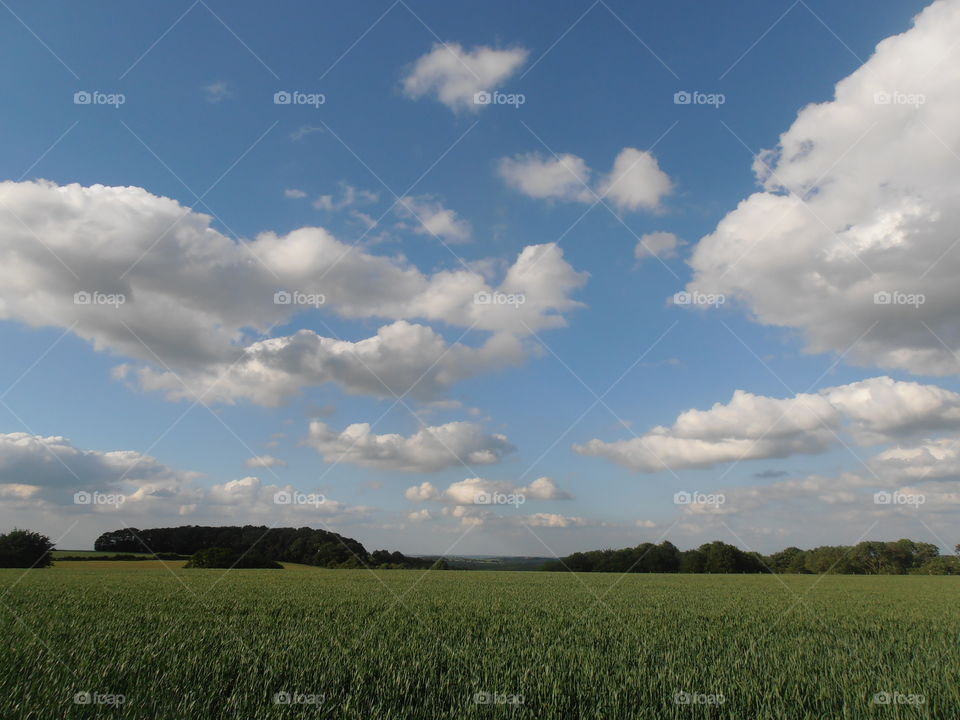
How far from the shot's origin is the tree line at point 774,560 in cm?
8344

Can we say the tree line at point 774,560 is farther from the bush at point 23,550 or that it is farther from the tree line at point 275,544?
the bush at point 23,550

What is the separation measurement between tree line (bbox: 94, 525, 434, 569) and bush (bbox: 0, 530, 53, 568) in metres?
10.1

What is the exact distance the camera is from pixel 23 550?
6062 cm

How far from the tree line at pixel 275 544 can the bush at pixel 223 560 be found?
3129 millimetres

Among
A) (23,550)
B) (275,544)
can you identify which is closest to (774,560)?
(275,544)

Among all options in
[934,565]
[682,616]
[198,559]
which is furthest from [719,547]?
[682,616]

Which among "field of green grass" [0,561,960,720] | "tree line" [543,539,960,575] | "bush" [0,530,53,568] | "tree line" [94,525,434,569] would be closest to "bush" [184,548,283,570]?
"tree line" [94,525,434,569]

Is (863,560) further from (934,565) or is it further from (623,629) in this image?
(623,629)

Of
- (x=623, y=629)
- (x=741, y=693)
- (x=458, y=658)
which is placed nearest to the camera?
→ (x=741, y=693)

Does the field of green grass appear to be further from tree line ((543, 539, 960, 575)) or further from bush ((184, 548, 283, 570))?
tree line ((543, 539, 960, 575))

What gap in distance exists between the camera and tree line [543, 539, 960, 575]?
8344cm

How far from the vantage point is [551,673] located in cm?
820

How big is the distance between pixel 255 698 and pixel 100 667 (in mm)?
3031

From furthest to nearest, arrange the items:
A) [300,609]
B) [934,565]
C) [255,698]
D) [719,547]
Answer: [934,565], [719,547], [300,609], [255,698]
